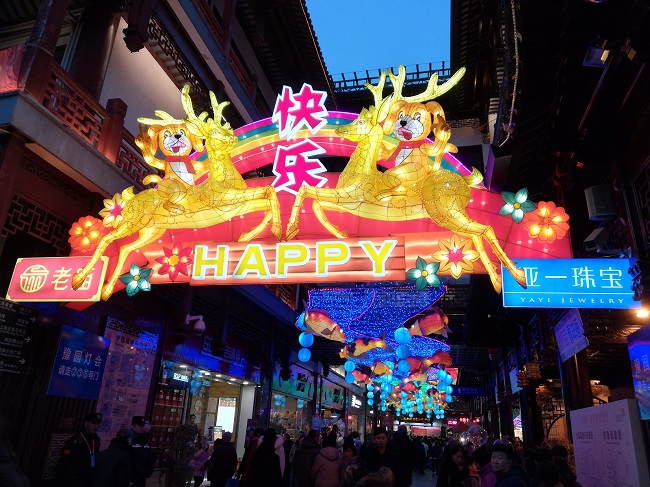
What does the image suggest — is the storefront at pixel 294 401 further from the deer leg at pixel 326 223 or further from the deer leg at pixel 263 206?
the deer leg at pixel 326 223

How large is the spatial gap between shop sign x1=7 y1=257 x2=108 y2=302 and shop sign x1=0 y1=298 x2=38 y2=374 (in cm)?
27

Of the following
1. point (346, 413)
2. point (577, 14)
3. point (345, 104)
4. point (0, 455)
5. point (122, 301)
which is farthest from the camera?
point (346, 413)

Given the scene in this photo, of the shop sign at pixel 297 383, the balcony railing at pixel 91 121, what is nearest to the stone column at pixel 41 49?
the balcony railing at pixel 91 121

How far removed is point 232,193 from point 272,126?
4.14 feet

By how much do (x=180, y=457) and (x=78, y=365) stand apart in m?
2.46

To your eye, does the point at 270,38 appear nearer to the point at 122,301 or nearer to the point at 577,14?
the point at 122,301

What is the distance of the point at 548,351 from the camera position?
9.68 m

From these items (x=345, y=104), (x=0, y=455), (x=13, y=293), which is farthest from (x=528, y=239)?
(x=345, y=104)

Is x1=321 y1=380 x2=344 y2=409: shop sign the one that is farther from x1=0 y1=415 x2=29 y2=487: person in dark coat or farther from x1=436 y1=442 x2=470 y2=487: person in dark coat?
x1=0 y1=415 x2=29 y2=487: person in dark coat

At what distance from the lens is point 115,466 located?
4883 mm

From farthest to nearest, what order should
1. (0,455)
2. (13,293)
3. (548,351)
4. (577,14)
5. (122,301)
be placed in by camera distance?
(548,351), (122,301), (13,293), (577,14), (0,455)

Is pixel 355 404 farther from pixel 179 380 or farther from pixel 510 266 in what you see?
pixel 510 266

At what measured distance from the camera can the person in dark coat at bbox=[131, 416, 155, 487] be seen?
17.5 feet

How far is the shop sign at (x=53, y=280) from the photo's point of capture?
242 inches
